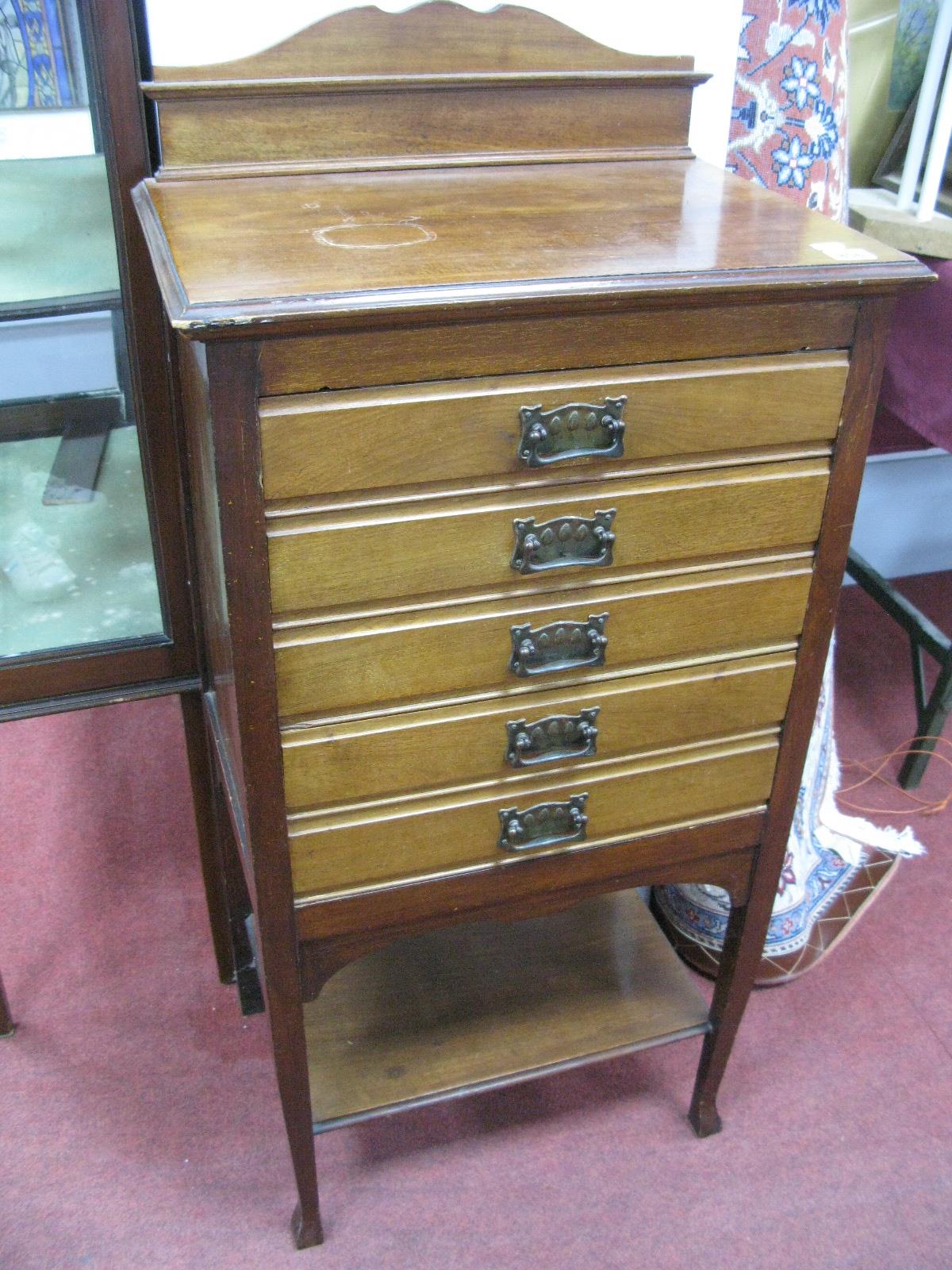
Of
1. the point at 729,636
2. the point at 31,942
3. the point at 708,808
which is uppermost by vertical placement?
the point at 729,636

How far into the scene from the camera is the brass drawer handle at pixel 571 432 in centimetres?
103

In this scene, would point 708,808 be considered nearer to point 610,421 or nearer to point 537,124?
point 610,421

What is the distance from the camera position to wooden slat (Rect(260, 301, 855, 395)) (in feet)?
3.12

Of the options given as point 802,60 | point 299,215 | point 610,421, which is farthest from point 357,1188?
point 802,60

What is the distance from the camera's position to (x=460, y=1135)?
1664 mm

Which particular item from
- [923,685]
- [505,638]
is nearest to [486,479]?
[505,638]

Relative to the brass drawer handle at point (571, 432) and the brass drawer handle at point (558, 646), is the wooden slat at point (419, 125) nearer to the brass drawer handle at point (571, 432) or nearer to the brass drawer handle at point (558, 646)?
the brass drawer handle at point (571, 432)

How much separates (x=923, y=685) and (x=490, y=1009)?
4.00 ft

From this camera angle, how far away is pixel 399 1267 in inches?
58.7

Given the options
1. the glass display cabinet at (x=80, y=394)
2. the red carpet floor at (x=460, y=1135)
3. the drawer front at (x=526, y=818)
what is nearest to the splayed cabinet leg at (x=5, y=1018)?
the red carpet floor at (x=460, y=1135)

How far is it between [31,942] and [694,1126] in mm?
1120

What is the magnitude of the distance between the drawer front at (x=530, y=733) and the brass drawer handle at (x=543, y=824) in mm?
42

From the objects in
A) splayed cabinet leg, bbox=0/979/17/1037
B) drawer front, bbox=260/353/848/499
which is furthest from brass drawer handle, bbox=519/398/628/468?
splayed cabinet leg, bbox=0/979/17/1037

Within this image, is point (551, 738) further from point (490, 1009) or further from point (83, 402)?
point (83, 402)
